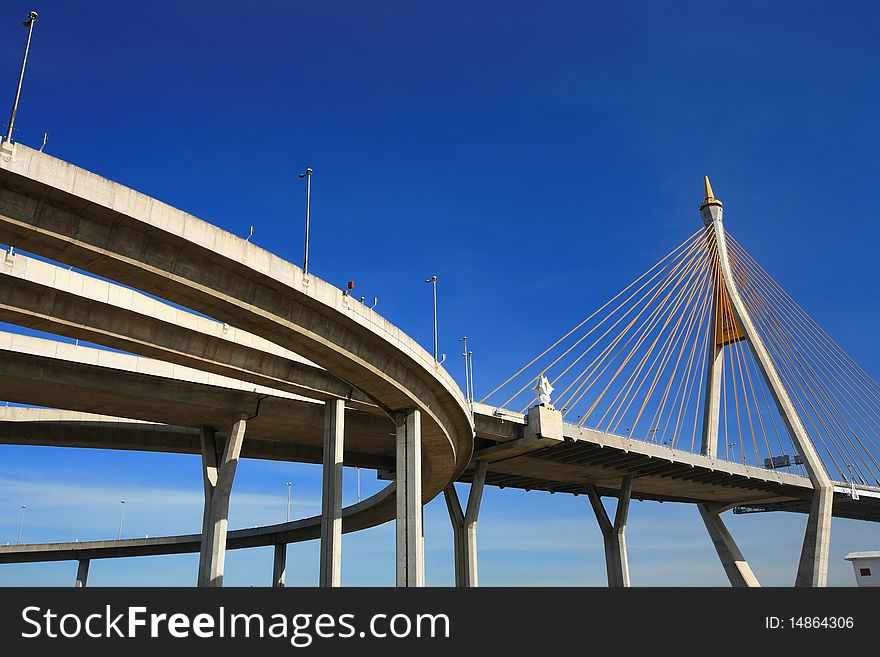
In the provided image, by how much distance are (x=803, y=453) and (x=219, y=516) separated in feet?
153

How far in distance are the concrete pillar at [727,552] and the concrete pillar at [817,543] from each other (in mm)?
13413

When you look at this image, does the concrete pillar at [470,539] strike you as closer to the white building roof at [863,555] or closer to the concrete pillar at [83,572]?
the white building roof at [863,555]

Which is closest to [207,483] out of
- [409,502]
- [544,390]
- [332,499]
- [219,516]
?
[219,516]

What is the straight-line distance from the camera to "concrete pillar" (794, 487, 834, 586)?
60.2 metres

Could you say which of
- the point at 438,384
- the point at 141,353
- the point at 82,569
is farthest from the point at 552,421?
the point at 82,569

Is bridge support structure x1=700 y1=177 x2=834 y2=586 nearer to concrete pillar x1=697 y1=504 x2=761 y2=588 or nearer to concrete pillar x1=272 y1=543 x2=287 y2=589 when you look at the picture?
concrete pillar x1=697 y1=504 x2=761 y2=588

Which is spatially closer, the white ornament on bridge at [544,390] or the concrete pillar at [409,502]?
the concrete pillar at [409,502]

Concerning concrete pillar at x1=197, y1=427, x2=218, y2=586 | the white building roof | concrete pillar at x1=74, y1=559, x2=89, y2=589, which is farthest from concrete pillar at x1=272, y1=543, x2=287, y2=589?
the white building roof

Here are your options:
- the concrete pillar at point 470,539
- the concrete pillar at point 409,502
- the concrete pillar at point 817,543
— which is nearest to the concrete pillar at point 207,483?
the concrete pillar at point 409,502

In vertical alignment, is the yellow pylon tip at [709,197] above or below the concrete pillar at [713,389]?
above

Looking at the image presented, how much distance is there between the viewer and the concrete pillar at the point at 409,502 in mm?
32812

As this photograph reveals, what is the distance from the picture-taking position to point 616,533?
63312mm

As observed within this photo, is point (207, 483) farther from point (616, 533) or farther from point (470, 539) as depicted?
point (616, 533)
